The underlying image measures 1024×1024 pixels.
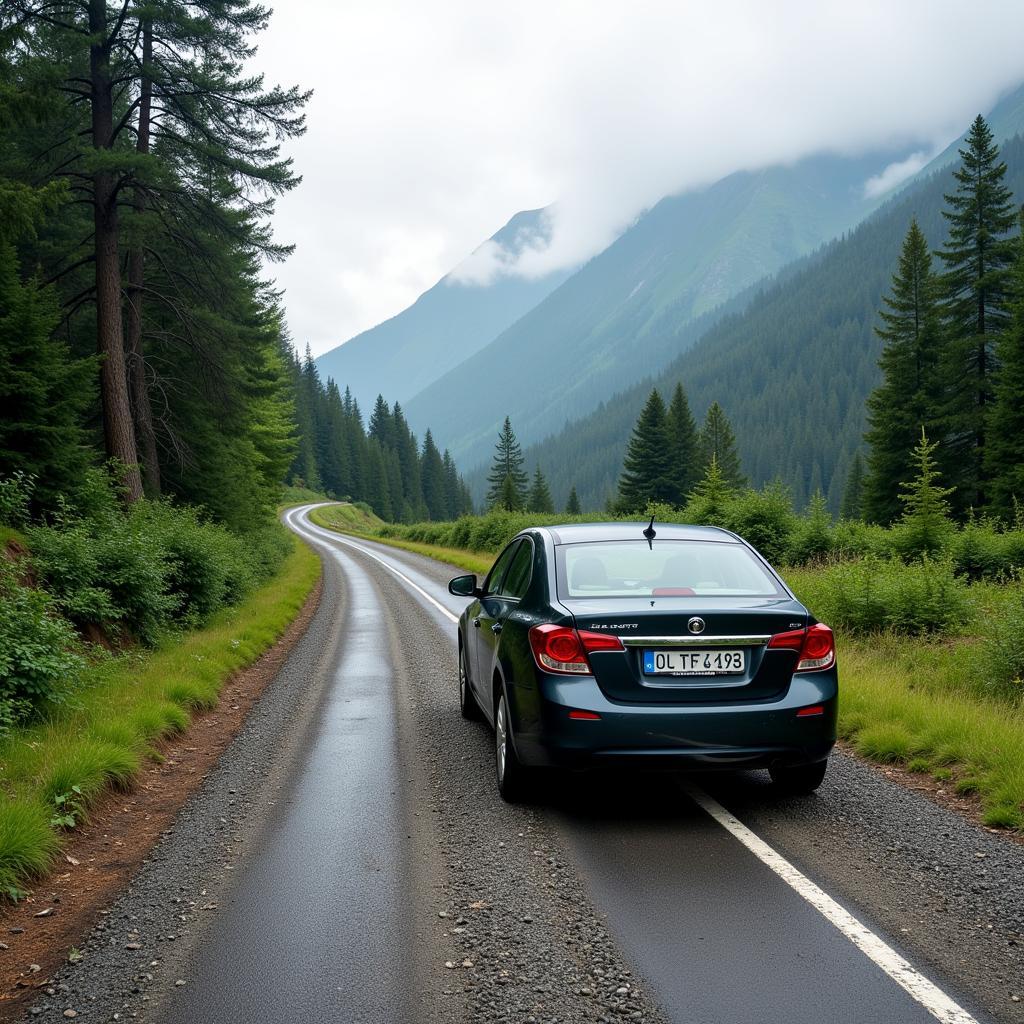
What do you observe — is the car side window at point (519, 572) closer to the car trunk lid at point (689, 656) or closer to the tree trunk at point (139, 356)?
the car trunk lid at point (689, 656)

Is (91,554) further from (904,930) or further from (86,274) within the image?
(86,274)

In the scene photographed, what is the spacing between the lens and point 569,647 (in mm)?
4605

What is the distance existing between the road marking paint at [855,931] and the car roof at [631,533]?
1886mm

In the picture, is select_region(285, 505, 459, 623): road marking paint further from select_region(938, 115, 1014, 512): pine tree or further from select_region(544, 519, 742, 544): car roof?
select_region(938, 115, 1014, 512): pine tree

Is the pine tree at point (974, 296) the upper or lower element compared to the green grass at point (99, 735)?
upper

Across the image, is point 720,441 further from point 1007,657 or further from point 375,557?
point 1007,657

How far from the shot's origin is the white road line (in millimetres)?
2827

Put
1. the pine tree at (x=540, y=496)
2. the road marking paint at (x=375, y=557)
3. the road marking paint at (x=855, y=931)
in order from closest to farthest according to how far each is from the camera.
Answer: the road marking paint at (x=855, y=931) → the road marking paint at (x=375, y=557) → the pine tree at (x=540, y=496)

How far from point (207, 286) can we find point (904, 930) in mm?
18043

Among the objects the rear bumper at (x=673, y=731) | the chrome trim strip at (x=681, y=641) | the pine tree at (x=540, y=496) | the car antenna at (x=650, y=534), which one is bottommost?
the rear bumper at (x=673, y=731)

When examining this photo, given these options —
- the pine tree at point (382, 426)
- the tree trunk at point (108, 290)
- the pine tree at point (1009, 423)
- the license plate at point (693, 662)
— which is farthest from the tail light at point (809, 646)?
the pine tree at point (382, 426)

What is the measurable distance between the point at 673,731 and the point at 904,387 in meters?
34.6

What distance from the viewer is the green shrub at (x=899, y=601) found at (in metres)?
9.70

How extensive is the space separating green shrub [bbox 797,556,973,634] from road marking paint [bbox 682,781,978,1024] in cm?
602
